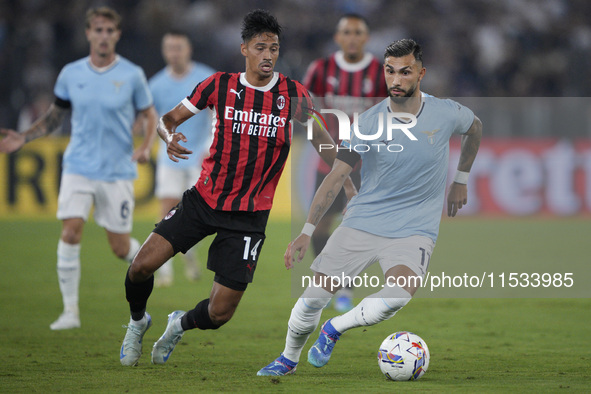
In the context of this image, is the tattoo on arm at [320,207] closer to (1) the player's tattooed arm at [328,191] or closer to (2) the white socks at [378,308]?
(1) the player's tattooed arm at [328,191]

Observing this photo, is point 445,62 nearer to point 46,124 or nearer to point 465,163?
point 46,124

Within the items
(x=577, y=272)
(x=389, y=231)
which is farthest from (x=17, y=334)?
(x=577, y=272)

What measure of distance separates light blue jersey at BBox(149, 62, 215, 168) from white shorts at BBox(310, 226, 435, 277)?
480cm

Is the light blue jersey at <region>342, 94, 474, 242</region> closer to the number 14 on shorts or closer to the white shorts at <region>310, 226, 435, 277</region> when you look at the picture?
the white shorts at <region>310, 226, 435, 277</region>

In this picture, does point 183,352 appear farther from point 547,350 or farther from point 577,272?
point 577,272

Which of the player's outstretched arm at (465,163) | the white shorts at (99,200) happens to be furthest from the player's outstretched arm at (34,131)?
the player's outstretched arm at (465,163)

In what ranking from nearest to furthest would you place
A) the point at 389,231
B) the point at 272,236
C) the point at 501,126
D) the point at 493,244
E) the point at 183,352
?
the point at 389,231 < the point at 183,352 < the point at 493,244 < the point at 272,236 < the point at 501,126

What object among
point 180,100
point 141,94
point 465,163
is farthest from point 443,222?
point 465,163

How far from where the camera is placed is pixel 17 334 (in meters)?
Answer: 6.61

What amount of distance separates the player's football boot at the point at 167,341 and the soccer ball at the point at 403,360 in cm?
131

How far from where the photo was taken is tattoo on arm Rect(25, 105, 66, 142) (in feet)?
23.4

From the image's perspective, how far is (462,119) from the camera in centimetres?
535

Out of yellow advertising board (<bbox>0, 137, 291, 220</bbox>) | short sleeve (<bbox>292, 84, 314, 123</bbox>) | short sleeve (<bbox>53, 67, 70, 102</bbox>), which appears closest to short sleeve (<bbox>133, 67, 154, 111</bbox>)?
short sleeve (<bbox>53, 67, 70, 102</bbox>)

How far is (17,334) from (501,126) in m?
10.1
